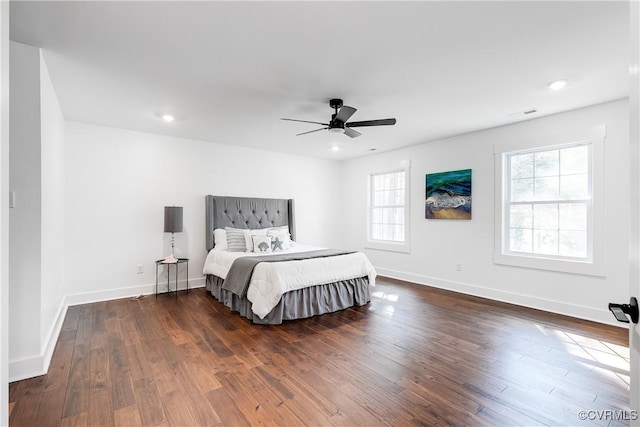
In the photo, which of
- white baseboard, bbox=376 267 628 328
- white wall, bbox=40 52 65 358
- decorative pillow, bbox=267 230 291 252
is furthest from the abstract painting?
white wall, bbox=40 52 65 358

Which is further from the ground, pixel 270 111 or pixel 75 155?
pixel 270 111

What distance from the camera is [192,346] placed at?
2.83 meters

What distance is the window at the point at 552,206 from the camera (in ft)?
11.7

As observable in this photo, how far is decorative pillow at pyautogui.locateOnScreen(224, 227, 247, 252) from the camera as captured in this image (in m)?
4.74

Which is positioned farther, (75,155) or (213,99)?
(75,155)

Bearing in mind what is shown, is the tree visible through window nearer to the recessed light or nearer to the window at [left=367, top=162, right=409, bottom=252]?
the recessed light

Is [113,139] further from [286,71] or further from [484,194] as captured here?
[484,194]

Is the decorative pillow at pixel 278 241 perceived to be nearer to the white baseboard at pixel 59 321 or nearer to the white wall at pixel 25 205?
the white baseboard at pixel 59 321

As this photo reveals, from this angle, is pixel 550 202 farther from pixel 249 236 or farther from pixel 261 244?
pixel 249 236

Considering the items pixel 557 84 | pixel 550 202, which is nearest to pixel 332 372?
pixel 557 84

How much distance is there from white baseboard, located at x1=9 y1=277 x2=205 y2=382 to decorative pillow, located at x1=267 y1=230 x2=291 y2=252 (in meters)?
1.45

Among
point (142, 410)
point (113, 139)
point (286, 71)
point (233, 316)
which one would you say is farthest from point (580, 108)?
point (113, 139)

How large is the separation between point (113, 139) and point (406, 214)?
4.86 m

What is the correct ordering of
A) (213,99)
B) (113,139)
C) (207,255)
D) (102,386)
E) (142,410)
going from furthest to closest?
1. (207,255)
2. (113,139)
3. (213,99)
4. (102,386)
5. (142,410)
